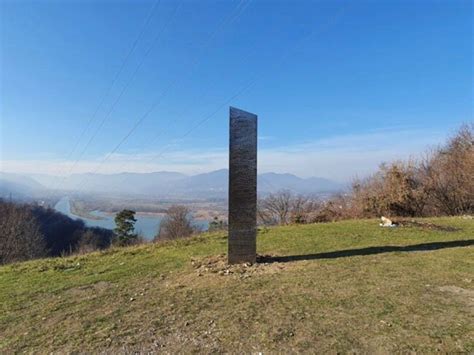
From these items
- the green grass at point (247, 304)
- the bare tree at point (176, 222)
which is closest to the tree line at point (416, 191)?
the green grass at point (247, 304)

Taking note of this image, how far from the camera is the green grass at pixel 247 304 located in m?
3.25

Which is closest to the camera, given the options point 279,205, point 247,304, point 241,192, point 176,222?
point 247,304

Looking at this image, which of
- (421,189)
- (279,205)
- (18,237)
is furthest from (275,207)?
(18,237)

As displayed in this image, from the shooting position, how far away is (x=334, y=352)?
9.82ft

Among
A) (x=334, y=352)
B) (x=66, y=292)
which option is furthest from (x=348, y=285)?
(x=66, y=292)

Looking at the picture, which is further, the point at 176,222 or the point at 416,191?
the point at 176,222

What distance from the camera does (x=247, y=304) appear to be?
166 inches

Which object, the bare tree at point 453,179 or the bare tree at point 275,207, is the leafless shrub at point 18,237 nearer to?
the bare tree at point 275,207

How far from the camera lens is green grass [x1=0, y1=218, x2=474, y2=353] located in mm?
3254

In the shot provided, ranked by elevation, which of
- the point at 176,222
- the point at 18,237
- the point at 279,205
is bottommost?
the point at 18,237

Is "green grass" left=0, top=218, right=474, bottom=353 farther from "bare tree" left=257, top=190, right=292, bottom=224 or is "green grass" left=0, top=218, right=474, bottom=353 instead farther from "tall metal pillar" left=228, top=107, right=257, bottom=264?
"bare tree" left=257, top=190, right=292, bottom=224

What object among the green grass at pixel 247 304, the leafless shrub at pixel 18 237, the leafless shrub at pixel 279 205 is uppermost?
the leafless shrub at pixel 279 205

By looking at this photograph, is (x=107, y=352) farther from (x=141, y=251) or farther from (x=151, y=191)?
(x=151, y=191)

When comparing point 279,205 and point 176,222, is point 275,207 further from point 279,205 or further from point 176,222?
point 176,222
